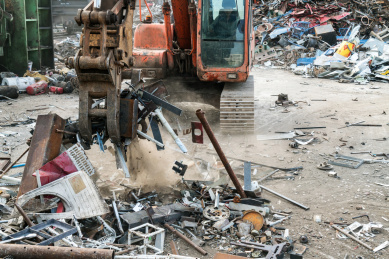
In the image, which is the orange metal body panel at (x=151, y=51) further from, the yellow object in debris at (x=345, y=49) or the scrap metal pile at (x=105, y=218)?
the yellow object in debris at (x=345, y=49)

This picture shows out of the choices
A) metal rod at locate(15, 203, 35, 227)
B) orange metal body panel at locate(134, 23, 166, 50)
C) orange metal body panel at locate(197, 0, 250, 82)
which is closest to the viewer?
metal rod at locate(15, 203, 35, 227)

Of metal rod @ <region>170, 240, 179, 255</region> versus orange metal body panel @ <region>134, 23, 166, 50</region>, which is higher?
orange metal body panel @ <region>134, 23, 166, 50</region>

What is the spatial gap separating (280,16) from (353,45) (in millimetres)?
5550

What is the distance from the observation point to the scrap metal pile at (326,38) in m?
15.9

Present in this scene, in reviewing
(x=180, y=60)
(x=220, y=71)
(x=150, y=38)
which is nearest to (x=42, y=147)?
(x=220, y=71)

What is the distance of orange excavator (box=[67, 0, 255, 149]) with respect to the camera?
540 centimetres

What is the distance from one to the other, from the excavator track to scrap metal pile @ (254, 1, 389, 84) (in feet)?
23.5

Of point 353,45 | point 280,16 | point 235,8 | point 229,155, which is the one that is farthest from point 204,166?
point 280,16

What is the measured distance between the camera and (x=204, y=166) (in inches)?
278

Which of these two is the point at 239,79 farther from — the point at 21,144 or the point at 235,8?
the point at 21,144

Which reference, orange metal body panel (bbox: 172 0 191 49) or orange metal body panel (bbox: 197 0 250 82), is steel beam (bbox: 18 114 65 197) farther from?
orange metal body panel (bbox: 172 0 191 49)

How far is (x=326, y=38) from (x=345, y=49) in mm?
2348

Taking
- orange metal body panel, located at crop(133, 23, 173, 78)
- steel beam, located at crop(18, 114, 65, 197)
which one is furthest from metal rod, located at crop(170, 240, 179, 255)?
orange metal body panel, located at crop(133, 23, 173, 78)

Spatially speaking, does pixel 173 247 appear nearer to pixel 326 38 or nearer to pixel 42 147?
pixel 42 147
